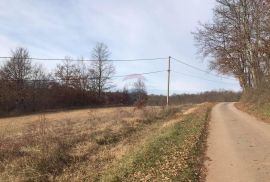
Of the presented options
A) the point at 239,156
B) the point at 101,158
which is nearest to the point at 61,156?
the point at 101,158

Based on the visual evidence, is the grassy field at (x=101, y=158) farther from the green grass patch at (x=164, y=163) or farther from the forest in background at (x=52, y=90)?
Answer: the forest in background at (x=52, y=90)

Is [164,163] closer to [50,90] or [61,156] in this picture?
[61,156]

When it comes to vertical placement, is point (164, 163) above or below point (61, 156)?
above

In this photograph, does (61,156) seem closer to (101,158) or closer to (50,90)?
(101,158)

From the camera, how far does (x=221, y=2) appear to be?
48969mm

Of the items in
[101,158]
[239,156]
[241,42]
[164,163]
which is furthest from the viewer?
[241,42]

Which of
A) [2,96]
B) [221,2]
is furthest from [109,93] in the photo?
[221,2]

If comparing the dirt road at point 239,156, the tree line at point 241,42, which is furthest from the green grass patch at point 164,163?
the tree line at point 241,42

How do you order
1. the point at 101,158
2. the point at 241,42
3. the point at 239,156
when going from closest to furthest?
1. the point at 239,156
2. the point at 101,158
3. the point at 241,42

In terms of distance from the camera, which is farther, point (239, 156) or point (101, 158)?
point (101, 158)

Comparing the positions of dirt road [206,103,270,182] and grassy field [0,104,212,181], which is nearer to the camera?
dirt road [206,103,270,182]

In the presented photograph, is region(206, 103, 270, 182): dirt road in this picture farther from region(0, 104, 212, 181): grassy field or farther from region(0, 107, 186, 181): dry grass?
region(0, 107, 186, 181): dry grass

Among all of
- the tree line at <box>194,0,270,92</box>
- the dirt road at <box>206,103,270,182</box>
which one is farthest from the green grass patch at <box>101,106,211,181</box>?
the tree line at <box>194,0,270,92</box>

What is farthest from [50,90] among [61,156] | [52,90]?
[61,156]
